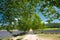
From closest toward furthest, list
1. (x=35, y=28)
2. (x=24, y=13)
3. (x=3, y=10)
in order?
(x=3, y=10) < (x=24, y=13) < (x=35, y=28)

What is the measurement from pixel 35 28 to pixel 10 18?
89316 mm

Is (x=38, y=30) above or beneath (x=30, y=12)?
beneath

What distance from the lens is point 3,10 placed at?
50.6ft

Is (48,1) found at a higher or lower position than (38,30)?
higher

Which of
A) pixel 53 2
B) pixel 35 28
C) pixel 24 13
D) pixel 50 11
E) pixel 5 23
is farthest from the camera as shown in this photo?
pixel 35 28

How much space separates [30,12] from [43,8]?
6.15 m

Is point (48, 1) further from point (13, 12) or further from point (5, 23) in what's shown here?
point (5, 23)

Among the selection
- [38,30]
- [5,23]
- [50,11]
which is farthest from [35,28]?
[50,11]

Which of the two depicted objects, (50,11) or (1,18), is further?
(1,18)

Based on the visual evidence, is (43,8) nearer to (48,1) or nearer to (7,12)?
(48,1)

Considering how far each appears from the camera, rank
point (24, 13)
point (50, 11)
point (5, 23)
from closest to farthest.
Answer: point (50, 11) < point (24, 13) < point (5, 23)

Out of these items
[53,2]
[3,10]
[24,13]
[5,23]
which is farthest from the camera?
[5,23]

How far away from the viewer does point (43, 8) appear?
10273 millimetres

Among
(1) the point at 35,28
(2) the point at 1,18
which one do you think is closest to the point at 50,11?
(2) the point at 1,18
